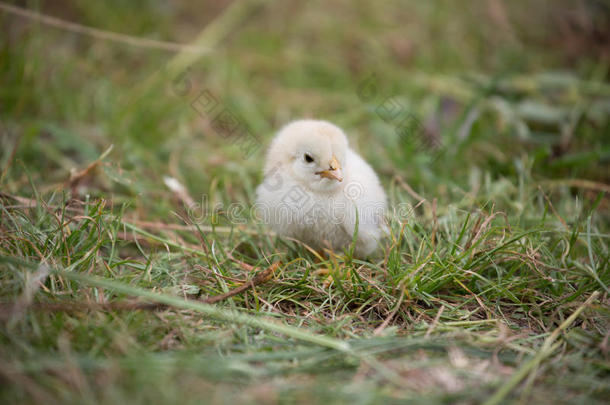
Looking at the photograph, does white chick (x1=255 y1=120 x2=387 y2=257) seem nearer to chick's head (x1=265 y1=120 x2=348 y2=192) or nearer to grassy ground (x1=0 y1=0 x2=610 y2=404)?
chick's head (x1=265 y1=120 x2=348 y2=192)

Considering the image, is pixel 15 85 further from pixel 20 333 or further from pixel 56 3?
pixel 20 333

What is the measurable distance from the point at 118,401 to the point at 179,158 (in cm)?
228

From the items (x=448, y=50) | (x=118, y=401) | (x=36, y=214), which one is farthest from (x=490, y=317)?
(x=448, y=50)

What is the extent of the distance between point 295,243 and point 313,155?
56 centimetres

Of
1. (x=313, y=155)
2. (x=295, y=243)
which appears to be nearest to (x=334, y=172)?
(x=313, y=155)

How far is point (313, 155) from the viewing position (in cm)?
221

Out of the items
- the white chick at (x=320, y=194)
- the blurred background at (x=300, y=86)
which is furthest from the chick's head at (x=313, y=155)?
the blurred background at (x=300, y=86)

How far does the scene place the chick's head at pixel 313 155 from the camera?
7.18 feet

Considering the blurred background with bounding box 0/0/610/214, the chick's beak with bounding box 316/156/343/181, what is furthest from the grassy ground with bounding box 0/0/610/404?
the chick's beak with bounding box 316/156/343/181

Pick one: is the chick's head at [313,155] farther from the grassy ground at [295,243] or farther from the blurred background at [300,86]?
the blurred background at [300,86]

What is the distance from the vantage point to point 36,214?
7.70 feet

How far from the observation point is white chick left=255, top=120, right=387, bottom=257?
222 cm

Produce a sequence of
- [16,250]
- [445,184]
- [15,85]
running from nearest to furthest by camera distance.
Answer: [16,250]
[445,184]
[15,85]

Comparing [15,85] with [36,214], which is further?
[15,85]
